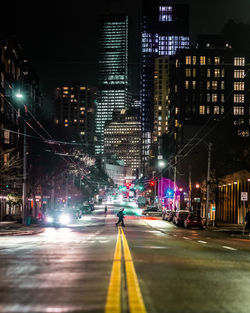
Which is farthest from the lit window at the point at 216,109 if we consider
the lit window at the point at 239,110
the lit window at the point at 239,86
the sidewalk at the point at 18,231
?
the sidewalk at the point at 18,231

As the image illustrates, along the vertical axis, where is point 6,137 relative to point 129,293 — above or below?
above

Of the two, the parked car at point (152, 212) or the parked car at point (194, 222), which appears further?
the parked car at point (152, 212)

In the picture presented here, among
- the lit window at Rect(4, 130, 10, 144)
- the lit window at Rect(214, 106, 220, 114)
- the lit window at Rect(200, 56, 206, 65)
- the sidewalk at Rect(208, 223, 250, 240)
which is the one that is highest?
the lit window at Rect(200, 56, 206, 65)

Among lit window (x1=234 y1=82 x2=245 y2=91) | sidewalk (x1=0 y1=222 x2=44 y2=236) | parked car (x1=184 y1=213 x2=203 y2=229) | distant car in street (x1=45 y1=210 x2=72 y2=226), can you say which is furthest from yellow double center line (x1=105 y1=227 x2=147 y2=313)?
lit window (x1=234 y1=82 x2=245 y2=91)

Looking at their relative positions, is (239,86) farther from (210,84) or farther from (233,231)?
(233,231)

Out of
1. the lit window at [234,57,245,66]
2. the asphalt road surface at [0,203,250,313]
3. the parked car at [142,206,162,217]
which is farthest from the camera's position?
the lit window at [234,57,245,66]

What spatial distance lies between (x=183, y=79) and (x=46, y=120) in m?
81.2

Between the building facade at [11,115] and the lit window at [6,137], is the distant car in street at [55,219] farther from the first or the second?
the lit window at [6,137]

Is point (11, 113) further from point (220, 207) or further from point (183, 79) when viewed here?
point (183, 79)

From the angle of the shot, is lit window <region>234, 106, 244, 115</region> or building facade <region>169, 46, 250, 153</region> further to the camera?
lit window <region>234, 106, 244, 115</region>

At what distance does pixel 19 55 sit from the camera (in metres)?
73.5

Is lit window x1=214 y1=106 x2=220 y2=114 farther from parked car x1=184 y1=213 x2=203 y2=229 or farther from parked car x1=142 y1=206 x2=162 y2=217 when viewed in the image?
parked car x1=184 y1=213 x2=203 y2=229

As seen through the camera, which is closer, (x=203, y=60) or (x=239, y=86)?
(x=203, y=60)

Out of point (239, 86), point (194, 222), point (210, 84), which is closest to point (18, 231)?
point (194, 222)
